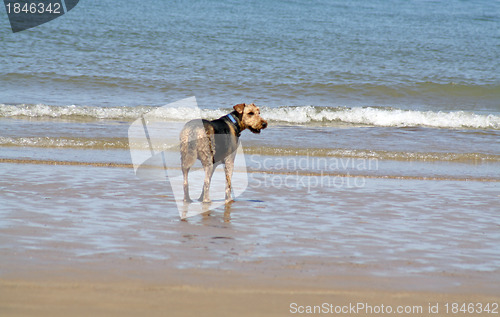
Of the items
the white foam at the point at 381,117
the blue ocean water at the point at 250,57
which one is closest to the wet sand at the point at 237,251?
the white foam at the point at 381,117

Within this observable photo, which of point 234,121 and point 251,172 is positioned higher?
point 234,121

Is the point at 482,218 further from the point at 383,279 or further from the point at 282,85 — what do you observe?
the point at 282,85

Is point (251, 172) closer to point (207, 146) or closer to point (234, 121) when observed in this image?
point (234, 121)

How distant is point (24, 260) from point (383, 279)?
113 inches

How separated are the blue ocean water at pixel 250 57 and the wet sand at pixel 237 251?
10.0 m

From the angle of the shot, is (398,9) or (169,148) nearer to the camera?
(169,148)

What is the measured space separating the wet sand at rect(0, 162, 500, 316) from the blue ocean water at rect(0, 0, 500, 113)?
1003 cm

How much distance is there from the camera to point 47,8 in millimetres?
30094

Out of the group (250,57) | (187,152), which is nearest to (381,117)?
(250,57)

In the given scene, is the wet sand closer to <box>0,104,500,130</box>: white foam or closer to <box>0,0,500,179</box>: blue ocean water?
<box>0,0,500,179</box>: blue ocean water

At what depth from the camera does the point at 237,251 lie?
5.11 m

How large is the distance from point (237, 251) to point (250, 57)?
1870cm

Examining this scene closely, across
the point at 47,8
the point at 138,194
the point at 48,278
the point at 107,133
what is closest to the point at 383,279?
the point at 48,278

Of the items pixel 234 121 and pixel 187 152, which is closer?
pixel 187 152
